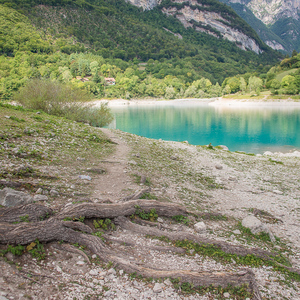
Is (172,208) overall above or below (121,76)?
below

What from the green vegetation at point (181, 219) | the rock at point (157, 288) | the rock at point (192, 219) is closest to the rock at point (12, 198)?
the rock at point (157, 288)

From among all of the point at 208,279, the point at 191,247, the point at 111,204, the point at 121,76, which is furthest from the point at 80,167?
the point at 121,76

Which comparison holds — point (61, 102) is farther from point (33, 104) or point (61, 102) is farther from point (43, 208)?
point (43, 208)

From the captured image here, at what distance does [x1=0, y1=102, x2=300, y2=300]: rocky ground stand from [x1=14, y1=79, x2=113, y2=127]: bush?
7299mm

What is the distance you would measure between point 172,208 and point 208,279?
2768 millimetres

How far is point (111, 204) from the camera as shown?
20.4 ft

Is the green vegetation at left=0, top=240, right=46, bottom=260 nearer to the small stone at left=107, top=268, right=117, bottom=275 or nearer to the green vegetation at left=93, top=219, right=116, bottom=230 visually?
the small stone at left=107, top=268, right=117, bottom=275

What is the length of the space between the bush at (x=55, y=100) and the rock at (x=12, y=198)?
59.7 feet

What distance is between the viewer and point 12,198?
17.6ft

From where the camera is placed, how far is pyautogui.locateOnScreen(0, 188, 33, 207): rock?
17.3 ft

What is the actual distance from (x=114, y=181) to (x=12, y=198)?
4042mm

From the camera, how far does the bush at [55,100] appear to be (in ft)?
72.7

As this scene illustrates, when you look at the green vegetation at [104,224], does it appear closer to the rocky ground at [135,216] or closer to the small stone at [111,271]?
the rocky ground at [135,216]

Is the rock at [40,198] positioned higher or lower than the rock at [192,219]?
higher
